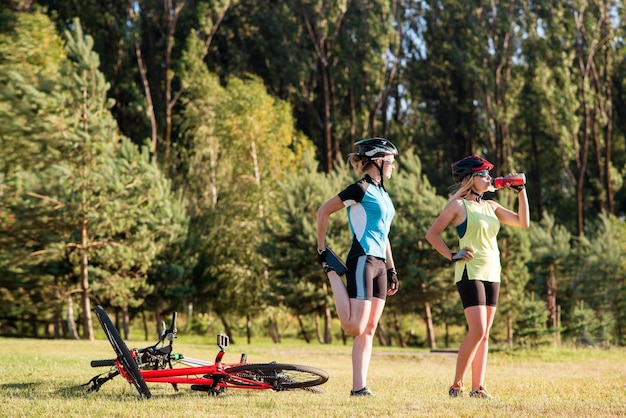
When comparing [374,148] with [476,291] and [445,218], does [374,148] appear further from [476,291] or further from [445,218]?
[476,291]

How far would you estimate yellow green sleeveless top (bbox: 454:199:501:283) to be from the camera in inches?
343

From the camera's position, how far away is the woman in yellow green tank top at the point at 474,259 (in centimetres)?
867

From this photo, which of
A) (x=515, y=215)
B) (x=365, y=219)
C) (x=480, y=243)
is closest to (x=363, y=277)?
(x=365, y=219)

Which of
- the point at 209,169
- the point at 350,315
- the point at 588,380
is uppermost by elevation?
the point at 209,169

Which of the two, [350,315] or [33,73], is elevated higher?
[33,73]

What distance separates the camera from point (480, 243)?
883 centimetres

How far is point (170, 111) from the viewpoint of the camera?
45562 mm

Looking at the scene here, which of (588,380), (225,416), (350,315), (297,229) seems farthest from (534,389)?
(297,229)

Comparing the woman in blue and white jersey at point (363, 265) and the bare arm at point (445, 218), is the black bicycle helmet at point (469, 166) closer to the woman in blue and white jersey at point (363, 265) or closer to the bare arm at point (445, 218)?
the bare arm at point (445, 218)

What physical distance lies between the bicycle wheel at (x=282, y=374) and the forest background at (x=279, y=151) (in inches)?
510

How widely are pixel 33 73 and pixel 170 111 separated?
566 inches

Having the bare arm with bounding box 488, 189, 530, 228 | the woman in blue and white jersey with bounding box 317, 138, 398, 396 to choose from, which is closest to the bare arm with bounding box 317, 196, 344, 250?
the woman in blue and white jersey with bounding box 317, 138, 398, 396

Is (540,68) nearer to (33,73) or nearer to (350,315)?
(33,73)

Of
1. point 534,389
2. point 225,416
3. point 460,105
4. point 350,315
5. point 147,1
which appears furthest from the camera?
point 460,105
